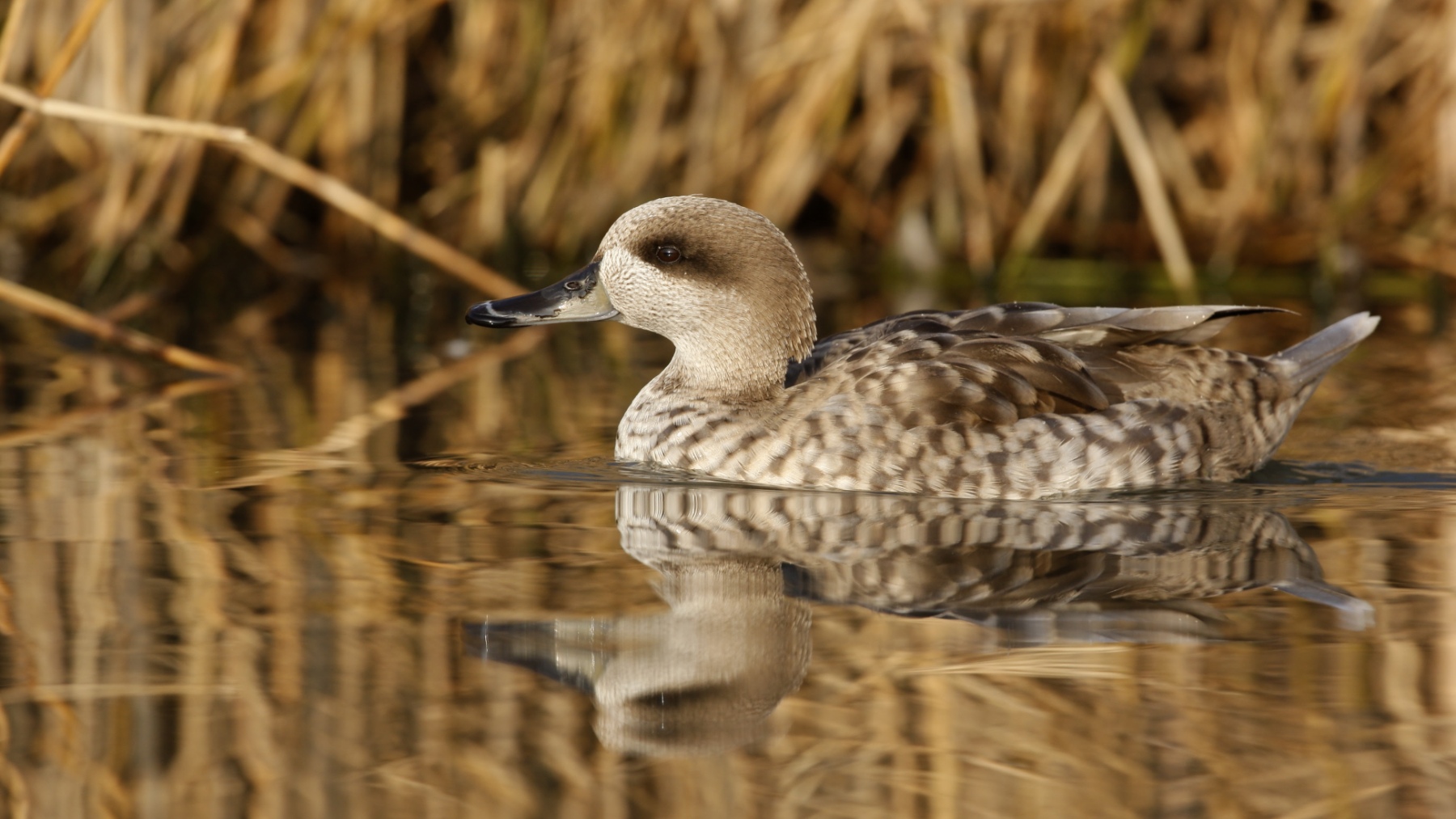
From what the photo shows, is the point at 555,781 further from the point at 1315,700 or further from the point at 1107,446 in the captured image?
the point at 1107,446

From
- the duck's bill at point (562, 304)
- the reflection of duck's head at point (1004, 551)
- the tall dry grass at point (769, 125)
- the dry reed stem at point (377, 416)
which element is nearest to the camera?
the reflection of duck's head at point (1004, 551)

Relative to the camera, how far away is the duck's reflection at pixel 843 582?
129 inches

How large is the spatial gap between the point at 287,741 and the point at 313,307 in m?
6.68

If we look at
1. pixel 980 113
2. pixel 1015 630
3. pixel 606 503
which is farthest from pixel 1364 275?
pixel 1015 630

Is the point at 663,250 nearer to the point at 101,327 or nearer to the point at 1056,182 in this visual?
the point at 101,327

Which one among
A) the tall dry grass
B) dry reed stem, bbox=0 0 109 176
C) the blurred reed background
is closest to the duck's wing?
the blurred reed background

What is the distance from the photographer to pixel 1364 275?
10281 mm

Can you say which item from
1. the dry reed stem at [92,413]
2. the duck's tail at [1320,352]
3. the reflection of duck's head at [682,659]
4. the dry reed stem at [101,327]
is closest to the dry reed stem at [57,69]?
the dry reed stem at [101,327]

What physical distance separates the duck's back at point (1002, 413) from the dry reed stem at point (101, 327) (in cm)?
201

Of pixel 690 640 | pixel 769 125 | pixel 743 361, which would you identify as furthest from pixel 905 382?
pixel 769 125

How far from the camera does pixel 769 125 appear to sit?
33.4ft

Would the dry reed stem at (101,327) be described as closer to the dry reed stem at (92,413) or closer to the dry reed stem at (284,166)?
the dry reed stem at (92,413)

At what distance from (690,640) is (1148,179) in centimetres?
620

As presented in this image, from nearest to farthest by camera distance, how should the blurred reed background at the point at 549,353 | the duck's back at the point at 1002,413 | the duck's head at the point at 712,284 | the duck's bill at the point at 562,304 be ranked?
1. the blurred reed background at the point at 549,353
2. the duck's back at the point at 1002,413
3. the duck's head at the point at 712,284
4. the duck's bill at the point at 562,304
